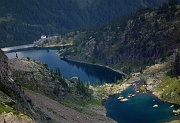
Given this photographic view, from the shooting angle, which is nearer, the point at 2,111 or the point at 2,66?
the point at 2,111

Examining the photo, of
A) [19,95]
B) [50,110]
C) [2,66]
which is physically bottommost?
[50,110]

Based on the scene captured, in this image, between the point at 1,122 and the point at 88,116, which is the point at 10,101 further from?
the point at 88,116

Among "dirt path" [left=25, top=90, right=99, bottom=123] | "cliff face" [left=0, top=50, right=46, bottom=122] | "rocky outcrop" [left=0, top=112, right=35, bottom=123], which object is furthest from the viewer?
"dirt path" [left=25, top=90, right=99, bottom=123]

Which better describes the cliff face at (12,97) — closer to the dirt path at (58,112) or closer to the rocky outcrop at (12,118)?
the rocky outcrop at (12,118)

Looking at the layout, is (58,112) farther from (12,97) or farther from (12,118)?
(12,118)

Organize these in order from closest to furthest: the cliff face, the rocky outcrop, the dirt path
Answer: the rocky outcrop, the cliff face, the dirt path

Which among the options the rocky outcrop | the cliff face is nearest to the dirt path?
the cliff face

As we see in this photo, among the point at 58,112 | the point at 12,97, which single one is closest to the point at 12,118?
the point at 12,97

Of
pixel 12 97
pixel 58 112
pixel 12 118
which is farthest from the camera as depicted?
pixel 58 112

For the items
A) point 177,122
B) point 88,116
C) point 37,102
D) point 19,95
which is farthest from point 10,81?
point 177,122

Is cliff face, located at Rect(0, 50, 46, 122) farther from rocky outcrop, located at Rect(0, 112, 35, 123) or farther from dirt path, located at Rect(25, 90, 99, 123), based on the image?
dirt path, located at Rect(25, 90, 99, 123)

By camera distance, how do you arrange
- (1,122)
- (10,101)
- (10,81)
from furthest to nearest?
(10,81)
(10,101)
(1,122)
